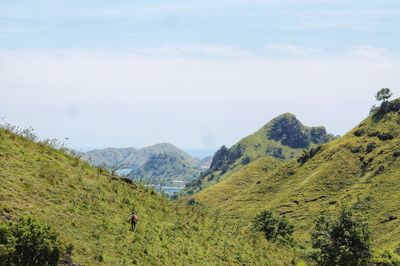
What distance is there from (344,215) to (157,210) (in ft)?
54.2

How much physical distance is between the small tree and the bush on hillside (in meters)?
27.8

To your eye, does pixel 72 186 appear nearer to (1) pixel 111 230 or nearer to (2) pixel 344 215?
(1) pixel 111 230

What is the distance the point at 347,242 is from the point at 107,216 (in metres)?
21.6

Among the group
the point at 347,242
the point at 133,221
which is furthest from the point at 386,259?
the point at 133,221

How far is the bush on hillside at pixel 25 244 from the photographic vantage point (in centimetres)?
1925

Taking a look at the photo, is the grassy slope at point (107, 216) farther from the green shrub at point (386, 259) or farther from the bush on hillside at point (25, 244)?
the green shrub at point (386, 259)

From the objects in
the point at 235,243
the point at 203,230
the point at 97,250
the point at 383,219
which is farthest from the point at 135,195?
the point at 383,219

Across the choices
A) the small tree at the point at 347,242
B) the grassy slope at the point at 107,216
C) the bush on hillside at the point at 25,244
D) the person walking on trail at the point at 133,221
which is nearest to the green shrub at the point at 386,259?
the small tree at the point at 347,242

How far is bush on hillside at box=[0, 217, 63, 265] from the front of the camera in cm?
1925

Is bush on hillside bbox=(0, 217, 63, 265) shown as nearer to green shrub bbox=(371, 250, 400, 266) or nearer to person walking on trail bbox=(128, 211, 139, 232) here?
person walking on trail bbox=(128, 211, 139, 232)

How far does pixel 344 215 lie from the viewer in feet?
135

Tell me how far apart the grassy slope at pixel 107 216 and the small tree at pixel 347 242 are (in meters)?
4.20

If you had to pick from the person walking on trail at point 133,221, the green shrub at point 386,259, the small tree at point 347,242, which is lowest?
the green shrub at point 386,259

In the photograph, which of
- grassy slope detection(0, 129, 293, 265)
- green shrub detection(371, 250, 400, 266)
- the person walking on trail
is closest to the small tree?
grassy slope detection(0, 129, 293, 265)
